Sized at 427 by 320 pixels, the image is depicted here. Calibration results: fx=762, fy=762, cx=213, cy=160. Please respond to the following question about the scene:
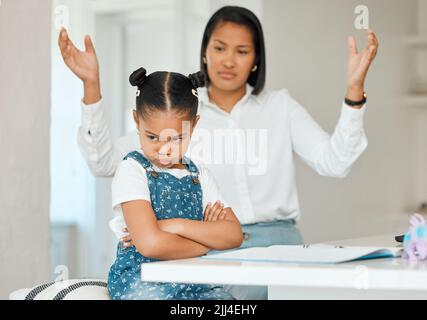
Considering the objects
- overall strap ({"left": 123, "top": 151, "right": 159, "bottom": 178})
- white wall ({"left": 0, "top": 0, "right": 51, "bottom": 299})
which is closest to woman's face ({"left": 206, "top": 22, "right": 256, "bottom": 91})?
white wall ({"left": 0, "top": 0, "right": 51, "bottom": 299})

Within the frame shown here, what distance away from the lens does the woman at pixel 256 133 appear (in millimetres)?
2061

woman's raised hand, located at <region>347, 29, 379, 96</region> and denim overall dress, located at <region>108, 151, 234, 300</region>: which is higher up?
woman's raised hand, located at <region>347, 29, 379, 96</region>

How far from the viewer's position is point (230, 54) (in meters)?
2.07

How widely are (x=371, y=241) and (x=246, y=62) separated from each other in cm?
70

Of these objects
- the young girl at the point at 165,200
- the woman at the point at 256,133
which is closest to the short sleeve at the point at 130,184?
the young girl at the point at 165,200

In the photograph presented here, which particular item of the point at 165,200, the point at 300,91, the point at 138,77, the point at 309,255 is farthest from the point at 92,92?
the point at 300,91

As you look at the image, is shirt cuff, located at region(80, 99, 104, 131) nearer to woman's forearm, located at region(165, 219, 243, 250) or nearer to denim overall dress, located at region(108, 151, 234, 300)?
denim overall dress, located at region(108, 151, 234, 300)

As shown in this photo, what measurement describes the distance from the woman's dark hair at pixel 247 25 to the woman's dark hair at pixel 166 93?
702mm

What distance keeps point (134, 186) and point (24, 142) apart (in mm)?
799

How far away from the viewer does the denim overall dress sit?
4.25ft

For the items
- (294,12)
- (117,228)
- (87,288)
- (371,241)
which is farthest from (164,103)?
(294,12)

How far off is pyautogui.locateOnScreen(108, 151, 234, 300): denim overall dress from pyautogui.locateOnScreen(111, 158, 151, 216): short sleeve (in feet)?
0.05

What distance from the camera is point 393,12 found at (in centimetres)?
366

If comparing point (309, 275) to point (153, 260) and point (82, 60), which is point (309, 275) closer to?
point (153, 260)
